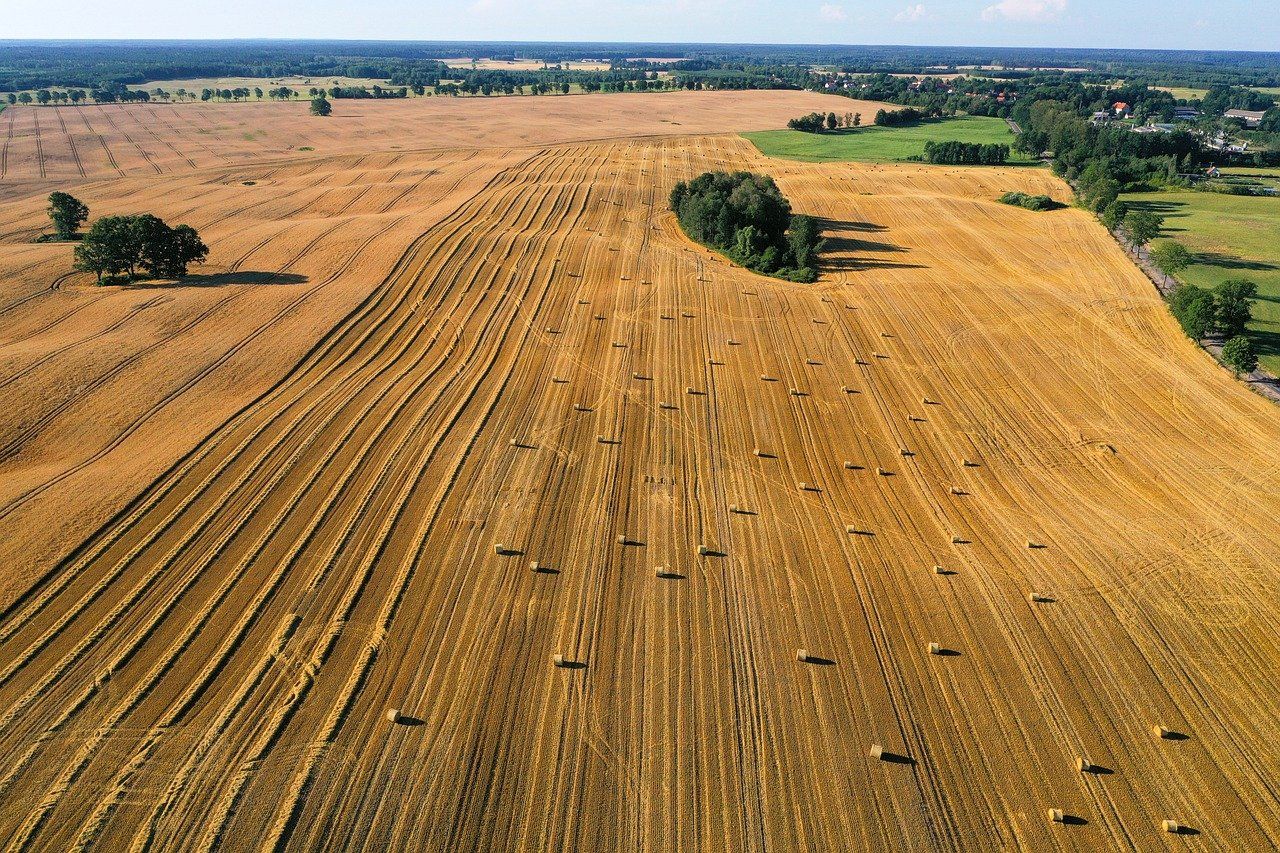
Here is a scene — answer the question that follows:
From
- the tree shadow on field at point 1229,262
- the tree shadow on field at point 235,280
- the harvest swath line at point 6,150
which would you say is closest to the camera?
the tree shadow on field at point 235,280

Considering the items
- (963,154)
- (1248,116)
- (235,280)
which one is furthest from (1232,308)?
(1248,116)

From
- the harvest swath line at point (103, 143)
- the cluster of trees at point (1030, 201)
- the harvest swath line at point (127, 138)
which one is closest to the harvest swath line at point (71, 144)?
the harvest swath line at point (103, 143)

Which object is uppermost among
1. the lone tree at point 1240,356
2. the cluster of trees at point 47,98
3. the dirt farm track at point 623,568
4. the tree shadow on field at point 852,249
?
the cluster of trees at point 47,98

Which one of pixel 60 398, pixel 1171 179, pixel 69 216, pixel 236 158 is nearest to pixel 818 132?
pixel 1171 179

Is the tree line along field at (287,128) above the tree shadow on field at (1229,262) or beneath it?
above

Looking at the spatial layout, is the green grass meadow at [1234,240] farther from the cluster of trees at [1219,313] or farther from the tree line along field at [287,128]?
the tree line along field at [287,128]

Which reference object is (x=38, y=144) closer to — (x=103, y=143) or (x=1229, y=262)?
(x=103, y=143)

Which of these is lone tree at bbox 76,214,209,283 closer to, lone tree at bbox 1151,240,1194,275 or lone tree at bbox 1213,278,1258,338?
lone tree at bbox 1213,278,1258,338

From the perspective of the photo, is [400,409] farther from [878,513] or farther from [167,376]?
[878,513]

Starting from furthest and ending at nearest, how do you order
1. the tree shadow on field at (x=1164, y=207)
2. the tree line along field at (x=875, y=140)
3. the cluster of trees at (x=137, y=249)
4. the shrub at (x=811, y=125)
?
the shrub at (x=811, y=125)
the tree line along field at (x=875, y=140)
the tree shadow on field at (x=1164, y=207)
the cluster of trees at (x=137, y=249)
